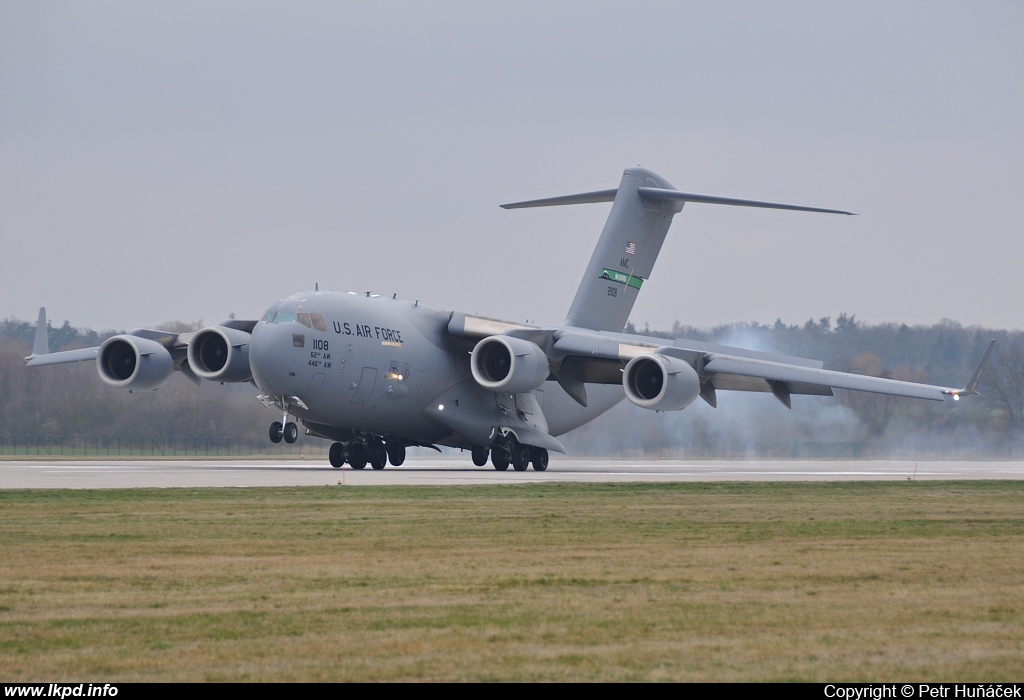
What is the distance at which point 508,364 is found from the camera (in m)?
28.4

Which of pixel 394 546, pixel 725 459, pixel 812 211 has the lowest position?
pixel 725 459

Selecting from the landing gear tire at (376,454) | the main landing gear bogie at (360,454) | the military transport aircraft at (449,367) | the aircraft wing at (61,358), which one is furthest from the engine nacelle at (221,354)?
the aircraft wing at (61,358)

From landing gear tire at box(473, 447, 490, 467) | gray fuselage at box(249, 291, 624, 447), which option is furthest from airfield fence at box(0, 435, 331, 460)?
gray fuselage at box(249, 291, 624, 447)

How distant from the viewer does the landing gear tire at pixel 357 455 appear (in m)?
30.5

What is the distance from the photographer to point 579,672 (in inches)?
242

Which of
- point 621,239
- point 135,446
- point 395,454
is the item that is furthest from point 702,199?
point 135,446

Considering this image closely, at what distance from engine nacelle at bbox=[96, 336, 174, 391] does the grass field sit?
12.5m

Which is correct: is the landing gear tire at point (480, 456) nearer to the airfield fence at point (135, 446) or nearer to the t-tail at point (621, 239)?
the t-tail at point (621, 239)

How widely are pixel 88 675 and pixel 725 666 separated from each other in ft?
9.95

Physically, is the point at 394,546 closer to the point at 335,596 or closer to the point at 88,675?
the point at 335,596

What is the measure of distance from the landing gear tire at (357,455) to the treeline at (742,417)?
13.5ft

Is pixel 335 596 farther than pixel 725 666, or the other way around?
pixel 335 596

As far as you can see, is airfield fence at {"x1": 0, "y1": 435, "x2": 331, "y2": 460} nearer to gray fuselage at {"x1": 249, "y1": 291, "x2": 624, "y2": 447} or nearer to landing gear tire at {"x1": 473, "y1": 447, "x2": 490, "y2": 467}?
landing gear tire at {"x1": 473, "y1": 447, "x2": 490, "y2": 467}
